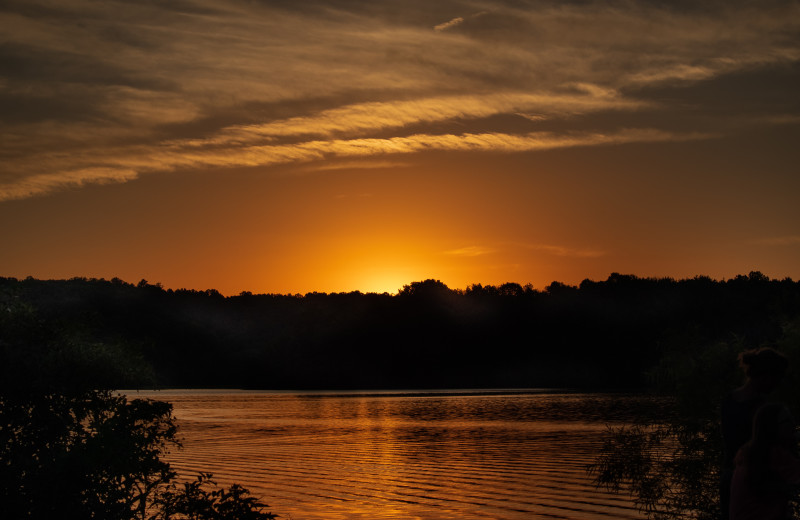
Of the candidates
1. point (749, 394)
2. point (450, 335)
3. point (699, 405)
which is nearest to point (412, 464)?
point (699, 405)

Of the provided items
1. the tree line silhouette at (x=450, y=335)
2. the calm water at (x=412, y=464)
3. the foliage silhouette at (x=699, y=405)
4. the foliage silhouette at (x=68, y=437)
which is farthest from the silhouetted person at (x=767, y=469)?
the tree line silhouette at (x=450, y=335)

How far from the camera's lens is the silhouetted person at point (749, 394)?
8.30 m

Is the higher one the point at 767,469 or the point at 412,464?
the point at 767,469

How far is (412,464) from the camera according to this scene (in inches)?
1517

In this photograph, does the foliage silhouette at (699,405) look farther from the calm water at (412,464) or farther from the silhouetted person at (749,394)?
the silhouetted person at (749,394)

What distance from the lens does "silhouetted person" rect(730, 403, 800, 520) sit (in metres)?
7.71

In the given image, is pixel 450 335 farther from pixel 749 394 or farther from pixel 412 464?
pixel 749 394

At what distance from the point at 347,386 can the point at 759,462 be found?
17512 cm

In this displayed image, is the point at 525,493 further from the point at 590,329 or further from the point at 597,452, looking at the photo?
the point at 590,329

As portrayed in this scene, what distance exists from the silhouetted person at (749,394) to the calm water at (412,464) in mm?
15339


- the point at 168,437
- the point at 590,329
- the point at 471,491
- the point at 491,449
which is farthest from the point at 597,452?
the point at 590,329

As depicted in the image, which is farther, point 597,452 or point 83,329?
point 597,452

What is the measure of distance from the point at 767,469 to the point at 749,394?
941 mm

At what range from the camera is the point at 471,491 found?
95.9 feet
